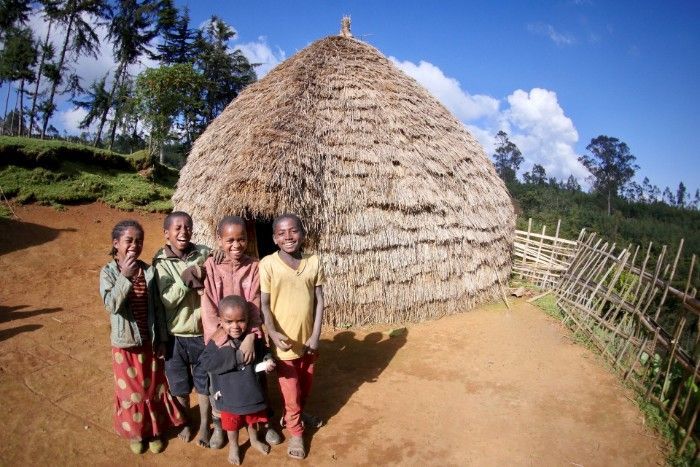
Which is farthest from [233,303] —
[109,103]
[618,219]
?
[618,219]

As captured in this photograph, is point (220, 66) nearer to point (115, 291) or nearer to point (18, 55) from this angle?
point (18, 55)

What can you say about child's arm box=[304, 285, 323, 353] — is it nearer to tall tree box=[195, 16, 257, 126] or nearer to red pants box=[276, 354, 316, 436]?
red pants box=[276, 354, 316, 436]

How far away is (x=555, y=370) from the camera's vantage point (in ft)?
14.3

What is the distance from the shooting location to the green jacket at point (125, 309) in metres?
2.37

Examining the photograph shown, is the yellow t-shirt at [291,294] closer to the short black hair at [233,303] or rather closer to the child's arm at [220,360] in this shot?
the short black hair at [233,303]

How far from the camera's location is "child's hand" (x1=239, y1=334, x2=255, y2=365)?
2508 mm

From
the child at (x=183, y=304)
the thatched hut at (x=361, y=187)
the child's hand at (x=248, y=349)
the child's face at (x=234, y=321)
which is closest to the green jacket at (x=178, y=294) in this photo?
the child at (x=183, y=304)

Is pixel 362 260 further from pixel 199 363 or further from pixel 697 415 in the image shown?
pixel 697 415

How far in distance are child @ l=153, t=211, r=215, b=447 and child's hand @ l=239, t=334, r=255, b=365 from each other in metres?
0.31

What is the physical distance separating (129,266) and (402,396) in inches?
105

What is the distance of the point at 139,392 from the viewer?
2688mm

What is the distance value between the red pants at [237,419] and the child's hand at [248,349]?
42 centimetres

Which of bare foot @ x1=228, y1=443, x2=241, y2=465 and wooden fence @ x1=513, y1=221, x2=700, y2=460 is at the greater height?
wooden fence @ x1=513, y1=221, x2=700, y2=460

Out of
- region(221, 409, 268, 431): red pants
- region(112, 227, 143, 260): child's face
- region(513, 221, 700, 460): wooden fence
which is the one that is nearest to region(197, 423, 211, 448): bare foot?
region(221, 409, 268, 431): red pants
